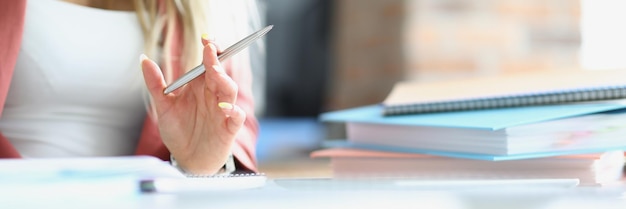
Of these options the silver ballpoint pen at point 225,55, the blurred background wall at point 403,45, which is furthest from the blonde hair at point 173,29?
the blurred background wall at point 403,45

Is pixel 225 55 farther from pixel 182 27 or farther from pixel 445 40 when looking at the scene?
pixel 445 40

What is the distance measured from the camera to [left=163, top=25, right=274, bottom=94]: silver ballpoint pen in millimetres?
425

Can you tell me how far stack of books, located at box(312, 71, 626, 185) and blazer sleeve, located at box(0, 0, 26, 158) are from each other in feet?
0.86

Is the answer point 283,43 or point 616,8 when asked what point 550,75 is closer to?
point 283,43

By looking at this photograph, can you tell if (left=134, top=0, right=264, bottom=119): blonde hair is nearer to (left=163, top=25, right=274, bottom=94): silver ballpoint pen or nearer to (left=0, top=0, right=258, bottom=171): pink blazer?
(left=0, top=0, right=258, bottom=171): pink blazer

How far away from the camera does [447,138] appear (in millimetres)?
583

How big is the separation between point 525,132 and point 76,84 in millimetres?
399

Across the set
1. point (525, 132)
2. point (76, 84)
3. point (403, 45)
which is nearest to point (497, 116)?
point (525, 132)

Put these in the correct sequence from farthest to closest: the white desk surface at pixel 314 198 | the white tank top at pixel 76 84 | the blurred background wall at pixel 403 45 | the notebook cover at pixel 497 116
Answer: the blurred background wall at pixel 403 45 < the white tank top at pixel 76 84 < the notebook cover at pixel 497 116 < the white desk surface at pixel 314 198

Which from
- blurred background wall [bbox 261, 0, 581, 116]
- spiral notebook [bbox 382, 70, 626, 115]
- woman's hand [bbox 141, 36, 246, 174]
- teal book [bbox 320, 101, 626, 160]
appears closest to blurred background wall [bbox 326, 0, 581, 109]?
blurred background wall [bbox 261, 0, 581, 116]

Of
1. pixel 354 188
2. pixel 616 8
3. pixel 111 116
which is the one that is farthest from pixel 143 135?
pixel 616 8

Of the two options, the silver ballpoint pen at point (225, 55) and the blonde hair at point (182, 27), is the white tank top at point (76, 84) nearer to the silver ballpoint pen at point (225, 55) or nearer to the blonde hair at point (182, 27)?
the blonde hair at point (182, 27)

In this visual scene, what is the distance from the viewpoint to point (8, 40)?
62 cm

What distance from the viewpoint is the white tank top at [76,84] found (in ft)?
2.24
